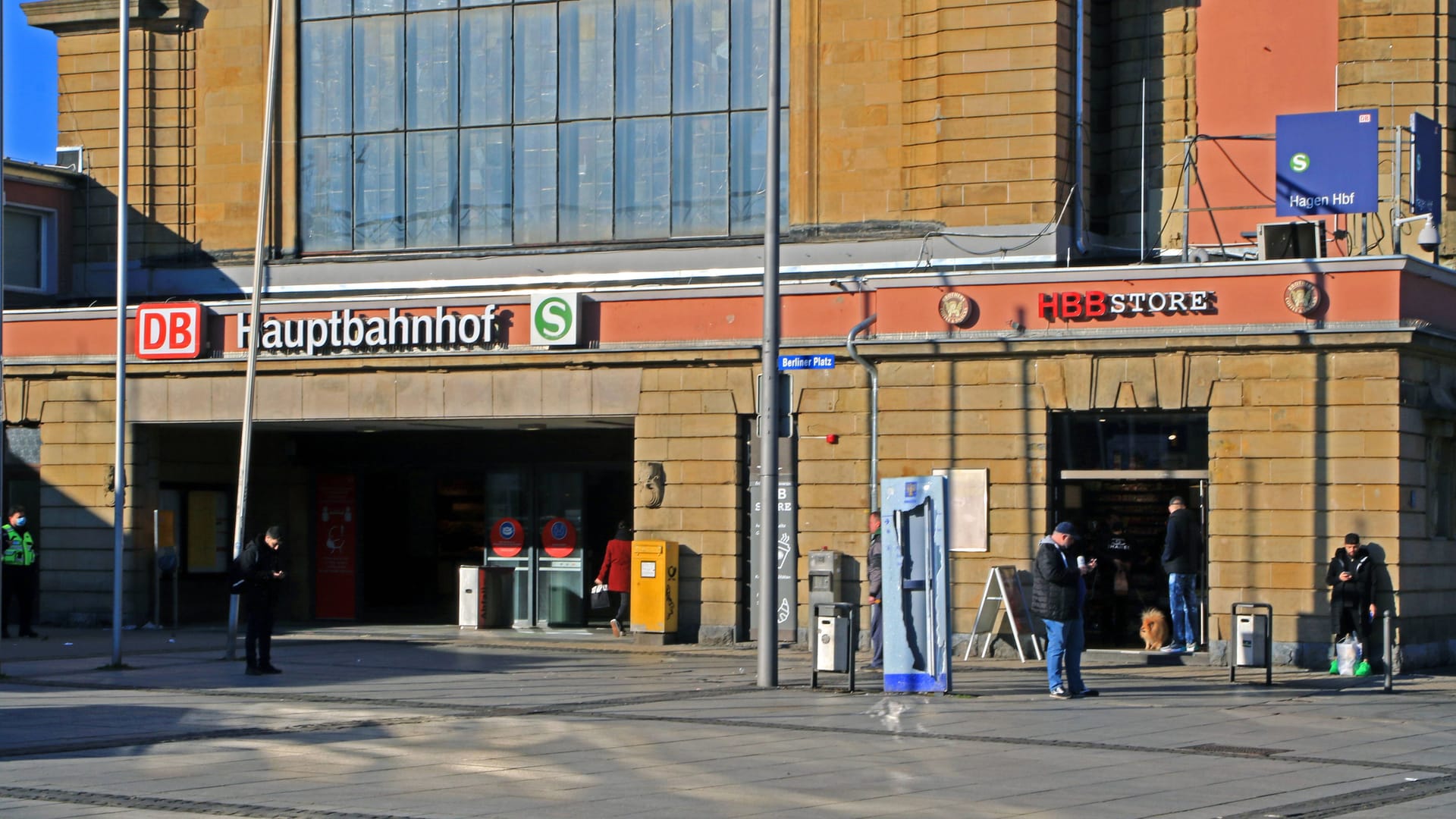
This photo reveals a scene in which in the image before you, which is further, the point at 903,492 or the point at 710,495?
the point at 710,495

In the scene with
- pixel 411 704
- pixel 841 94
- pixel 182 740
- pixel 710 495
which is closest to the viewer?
pixel 182 740

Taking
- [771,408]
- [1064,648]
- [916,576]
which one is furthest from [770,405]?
[1064,648]

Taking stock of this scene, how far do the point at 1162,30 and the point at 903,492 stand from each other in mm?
12270

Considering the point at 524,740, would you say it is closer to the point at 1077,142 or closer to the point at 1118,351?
the point at 1118,351

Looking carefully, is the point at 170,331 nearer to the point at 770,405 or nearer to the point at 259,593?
the point at 259,593

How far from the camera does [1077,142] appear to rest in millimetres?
26078

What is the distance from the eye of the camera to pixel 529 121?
95.9 feet

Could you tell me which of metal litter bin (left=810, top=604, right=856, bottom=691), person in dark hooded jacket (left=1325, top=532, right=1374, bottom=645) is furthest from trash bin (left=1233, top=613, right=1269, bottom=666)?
metal litter bin (left=810, top=604, right=856, bottom=691)

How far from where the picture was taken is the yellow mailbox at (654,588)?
81.5 feet

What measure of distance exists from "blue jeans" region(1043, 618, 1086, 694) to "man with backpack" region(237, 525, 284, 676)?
342 inches

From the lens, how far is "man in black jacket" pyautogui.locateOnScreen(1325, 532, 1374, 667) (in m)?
20.5

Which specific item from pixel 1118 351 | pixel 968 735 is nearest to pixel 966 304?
pixel 1118 351

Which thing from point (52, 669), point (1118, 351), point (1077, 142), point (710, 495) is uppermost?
point (1077, 142)

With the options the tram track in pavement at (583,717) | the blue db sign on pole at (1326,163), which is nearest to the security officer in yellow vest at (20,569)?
the tram track in pavement at (583,717)
